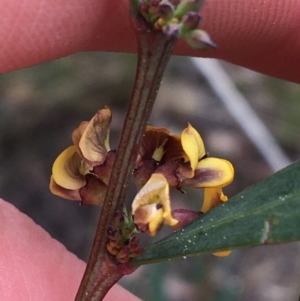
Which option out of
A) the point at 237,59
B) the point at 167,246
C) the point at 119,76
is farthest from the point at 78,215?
the point at 167,246

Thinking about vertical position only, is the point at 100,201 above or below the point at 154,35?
below

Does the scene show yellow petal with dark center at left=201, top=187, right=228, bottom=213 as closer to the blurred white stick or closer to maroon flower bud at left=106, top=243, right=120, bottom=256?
maroon flower bud at left=106, top=243, right=120, bottom=256

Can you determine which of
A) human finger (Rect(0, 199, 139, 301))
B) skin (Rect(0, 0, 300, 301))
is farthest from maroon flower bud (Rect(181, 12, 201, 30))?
human finger (Rect(0, 199, 139, 301))

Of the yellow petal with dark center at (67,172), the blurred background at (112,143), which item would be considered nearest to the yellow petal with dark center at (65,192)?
the yellow petal with dark center at (67,172)

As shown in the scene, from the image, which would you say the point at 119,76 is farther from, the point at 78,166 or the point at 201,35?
the point at 201,35

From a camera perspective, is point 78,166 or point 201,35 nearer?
point 201,35

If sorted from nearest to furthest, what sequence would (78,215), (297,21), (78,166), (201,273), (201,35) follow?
(201,35)
(78,166)
(297,21)
(201,273)
(78,215)
